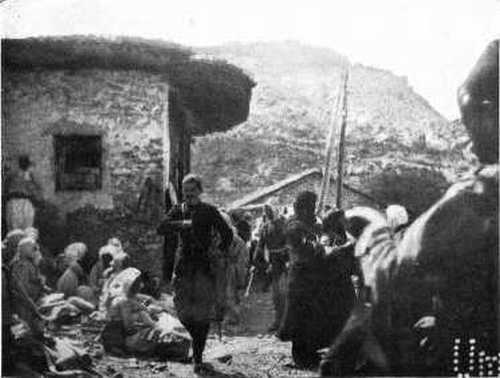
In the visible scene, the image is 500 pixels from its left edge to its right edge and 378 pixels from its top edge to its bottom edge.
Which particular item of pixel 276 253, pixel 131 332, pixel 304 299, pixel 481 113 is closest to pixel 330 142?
pixel 276 253

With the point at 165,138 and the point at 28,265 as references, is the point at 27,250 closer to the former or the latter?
the point at 28,265

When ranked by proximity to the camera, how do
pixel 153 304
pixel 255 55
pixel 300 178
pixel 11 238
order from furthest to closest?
pixel 255 55, pixel 300 178, pixel 153 304, pixel 11 238

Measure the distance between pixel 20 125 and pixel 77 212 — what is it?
1.05 metres

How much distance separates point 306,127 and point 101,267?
461 centimetres

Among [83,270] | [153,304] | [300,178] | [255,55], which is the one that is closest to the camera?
[153,304]

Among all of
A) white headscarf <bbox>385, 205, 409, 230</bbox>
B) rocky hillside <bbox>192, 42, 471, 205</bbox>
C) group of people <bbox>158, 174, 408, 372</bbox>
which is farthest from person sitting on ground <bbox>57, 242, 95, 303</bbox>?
rocky hillside <bbox>192, 42, 471, 205</bbox>

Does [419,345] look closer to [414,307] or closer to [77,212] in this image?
[414,307]

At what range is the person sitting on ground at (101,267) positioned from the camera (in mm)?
6188

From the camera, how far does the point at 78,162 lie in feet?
22.8

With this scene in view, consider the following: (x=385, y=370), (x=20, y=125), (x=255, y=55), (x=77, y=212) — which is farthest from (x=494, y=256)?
(x=255, y=55)

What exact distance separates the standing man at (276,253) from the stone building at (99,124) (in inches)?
42.9

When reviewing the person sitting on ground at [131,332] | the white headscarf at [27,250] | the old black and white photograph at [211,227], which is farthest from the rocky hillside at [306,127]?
the person sitting on ground at [131,332]

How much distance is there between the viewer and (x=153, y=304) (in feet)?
19.6

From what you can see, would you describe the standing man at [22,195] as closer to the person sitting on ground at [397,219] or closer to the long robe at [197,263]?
the long robe at [197,263]
